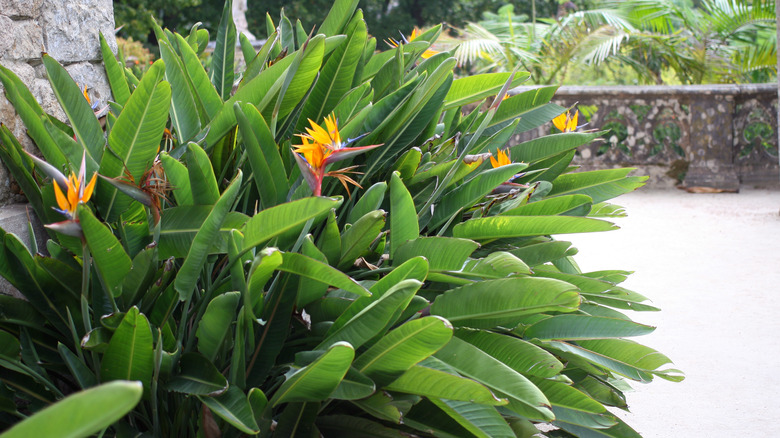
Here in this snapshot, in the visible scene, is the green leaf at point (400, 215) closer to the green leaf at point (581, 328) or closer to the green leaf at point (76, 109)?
the green leaf at point (581, 328)

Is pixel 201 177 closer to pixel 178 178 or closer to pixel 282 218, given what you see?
pixel 178 178

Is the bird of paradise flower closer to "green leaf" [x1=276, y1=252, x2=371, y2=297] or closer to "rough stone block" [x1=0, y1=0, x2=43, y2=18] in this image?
"green leaf" [x1=276, y1=252, x2=371, y2=297]

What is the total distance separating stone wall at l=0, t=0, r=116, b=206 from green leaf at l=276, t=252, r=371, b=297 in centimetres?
82

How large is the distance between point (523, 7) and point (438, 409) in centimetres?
2644

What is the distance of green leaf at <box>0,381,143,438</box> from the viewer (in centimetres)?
59

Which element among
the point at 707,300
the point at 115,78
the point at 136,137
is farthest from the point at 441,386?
the point at 707,300

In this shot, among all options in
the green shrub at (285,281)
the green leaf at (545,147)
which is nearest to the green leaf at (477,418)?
the green shrub at (285,281)

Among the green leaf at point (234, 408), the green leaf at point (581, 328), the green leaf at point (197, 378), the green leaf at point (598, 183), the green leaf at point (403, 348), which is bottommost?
the green leaf at point (581, 328)

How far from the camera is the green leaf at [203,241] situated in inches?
42.0

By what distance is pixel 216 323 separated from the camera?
109 centimetres

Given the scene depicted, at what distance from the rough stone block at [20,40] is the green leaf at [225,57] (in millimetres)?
424

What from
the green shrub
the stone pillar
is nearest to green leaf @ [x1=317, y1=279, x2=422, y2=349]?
the green shrub

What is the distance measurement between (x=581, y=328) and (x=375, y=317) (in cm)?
54

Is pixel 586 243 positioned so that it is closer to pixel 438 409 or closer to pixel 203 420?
pixel 438 409
